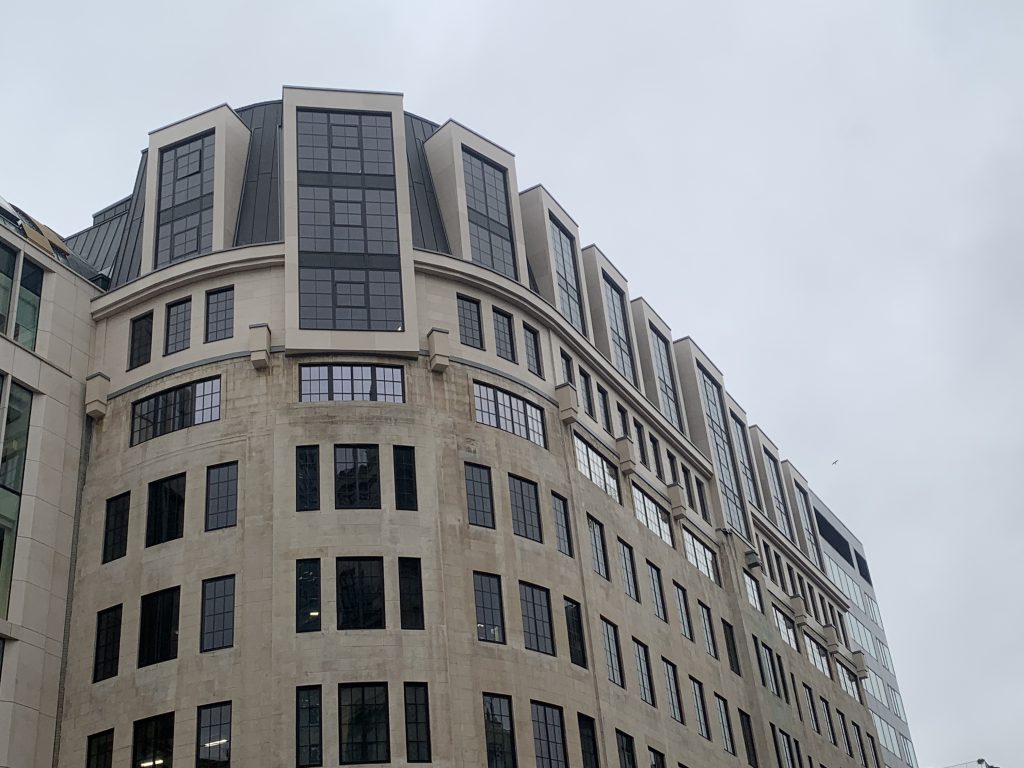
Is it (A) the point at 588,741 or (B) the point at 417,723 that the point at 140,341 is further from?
(A) the point at 588,741

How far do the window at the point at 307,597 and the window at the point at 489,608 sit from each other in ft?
21.1

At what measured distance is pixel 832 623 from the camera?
9538 centimetres

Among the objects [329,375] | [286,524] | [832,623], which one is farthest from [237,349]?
[832,623]

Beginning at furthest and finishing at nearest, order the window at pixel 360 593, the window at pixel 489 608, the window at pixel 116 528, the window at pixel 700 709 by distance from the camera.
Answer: the window at pixel 700 709
the window at pixel 116 528
the window at pixel 489 608
the window at pixel 360 593

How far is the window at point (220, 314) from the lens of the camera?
183 feet

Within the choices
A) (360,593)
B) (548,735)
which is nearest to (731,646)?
(548,735)

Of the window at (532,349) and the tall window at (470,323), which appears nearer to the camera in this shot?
the tall window at (470,323)

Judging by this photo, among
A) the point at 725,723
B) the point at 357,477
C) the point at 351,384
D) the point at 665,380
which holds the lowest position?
the point at 725,723

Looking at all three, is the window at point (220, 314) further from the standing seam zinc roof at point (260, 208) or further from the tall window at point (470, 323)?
the tall window at point (470, 323)

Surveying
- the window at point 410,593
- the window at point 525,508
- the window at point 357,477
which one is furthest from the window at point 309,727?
the window at point 525,508

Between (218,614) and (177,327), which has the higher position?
(177,327)

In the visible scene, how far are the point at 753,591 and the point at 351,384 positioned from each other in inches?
1361

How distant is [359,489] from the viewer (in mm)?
51656

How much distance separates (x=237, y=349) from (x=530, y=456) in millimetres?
13834
